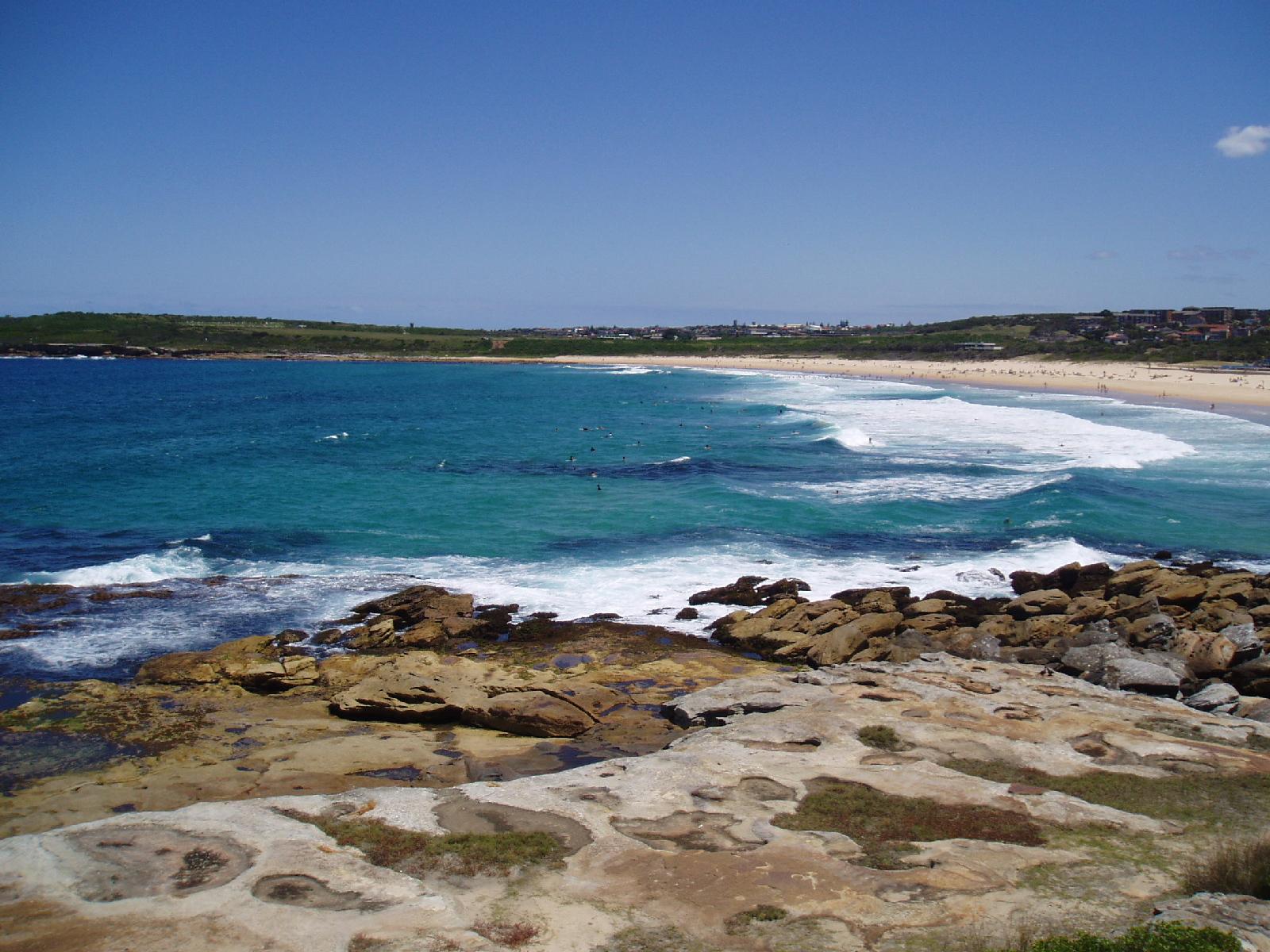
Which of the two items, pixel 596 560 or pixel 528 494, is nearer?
pixel 596 560

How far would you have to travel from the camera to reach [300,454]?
48.2 m

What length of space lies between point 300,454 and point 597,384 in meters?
58.9

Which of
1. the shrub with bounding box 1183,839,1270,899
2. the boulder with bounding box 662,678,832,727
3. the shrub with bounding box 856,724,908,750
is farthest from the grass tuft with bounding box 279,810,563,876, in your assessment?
the shrub with bounding box 1183,839,1270,899

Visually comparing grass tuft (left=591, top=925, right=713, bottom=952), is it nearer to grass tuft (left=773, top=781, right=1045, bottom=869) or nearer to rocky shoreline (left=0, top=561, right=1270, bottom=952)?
rocky shoreline (left=0, top=561, right=1270, bottom=952)

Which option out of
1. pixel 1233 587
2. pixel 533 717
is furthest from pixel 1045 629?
pixel 533 717

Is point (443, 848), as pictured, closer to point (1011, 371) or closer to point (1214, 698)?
point (1214, 698)

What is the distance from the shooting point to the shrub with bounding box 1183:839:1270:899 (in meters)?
8.27

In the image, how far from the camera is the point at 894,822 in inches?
420

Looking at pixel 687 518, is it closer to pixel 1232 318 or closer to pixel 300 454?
pixel 300 454

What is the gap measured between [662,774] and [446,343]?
184227 millimetres

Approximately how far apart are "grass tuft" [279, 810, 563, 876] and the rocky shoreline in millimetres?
88

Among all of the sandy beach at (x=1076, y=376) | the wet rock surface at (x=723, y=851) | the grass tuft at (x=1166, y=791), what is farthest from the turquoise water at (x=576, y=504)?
the grass tuft at (x=1166, y=791)

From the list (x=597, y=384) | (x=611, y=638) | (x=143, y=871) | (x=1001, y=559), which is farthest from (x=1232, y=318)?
(x=143, y=871)

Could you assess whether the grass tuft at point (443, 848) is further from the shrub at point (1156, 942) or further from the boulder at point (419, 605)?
the boulder at point (419, 605)
